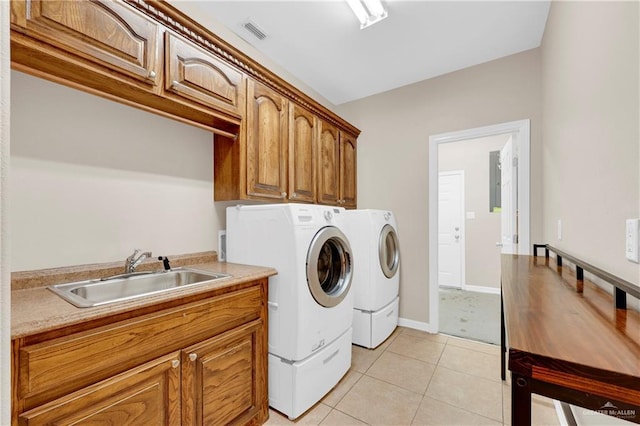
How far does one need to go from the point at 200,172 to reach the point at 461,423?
7.67ft

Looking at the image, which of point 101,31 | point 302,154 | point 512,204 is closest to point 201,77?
point 101,31

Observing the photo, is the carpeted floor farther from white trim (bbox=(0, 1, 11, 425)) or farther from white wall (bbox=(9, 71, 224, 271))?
white trim (bbox=(0, 1, 11, 425))

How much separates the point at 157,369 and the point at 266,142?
154 centimetres

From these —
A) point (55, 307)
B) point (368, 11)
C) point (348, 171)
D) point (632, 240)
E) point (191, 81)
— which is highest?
point (368, 11)

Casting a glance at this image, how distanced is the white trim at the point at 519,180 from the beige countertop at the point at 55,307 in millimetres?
2144

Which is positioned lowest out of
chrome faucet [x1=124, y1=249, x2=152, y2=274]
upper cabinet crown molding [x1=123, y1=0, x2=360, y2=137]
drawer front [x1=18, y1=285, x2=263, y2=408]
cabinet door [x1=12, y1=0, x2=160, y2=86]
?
drawer front [x1=18, y1=285, x2=263, y2=408]

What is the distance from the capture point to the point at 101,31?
119 centimetres

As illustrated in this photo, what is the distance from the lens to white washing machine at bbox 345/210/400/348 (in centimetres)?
244

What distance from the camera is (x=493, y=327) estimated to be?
2.92m

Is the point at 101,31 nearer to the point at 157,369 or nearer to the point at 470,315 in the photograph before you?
the point at 157,369

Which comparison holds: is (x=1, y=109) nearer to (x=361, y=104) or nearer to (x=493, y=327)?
(x=361, y=104)

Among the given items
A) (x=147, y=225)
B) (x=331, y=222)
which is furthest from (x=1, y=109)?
(x=331, y=222)

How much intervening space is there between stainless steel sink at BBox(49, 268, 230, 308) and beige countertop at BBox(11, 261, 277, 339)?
0.05 m

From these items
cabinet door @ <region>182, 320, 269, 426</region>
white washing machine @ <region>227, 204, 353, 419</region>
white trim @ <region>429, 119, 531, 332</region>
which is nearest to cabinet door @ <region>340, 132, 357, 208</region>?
white trim @ <region>429, 119, 531, 332</region>
